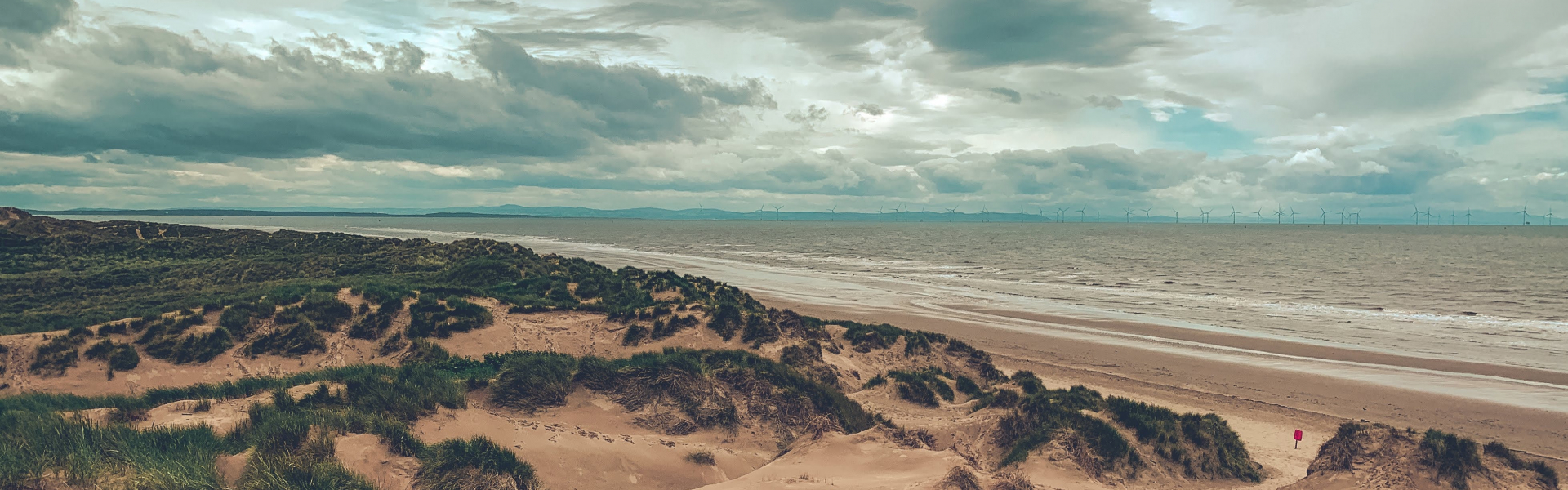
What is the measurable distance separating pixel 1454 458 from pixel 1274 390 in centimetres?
1166

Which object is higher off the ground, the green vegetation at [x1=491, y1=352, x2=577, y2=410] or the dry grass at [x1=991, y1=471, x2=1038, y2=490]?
the green vegetation at [x1=491, y1=352, x2=577, y2=410]

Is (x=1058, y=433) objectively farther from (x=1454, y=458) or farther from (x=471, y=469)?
(x=471, y=469)

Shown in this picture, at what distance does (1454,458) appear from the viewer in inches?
Answer: 423

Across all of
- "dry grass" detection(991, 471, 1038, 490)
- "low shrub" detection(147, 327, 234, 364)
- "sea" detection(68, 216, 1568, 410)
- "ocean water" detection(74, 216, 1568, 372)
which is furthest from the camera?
"ocean water" detection(74, 216, 1568, 372)

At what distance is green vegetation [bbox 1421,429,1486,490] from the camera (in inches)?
416

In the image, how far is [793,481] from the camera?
10047 mm

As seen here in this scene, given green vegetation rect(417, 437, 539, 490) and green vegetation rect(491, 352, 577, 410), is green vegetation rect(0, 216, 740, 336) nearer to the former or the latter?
green vegetation rect(491, 352, 577, 410)

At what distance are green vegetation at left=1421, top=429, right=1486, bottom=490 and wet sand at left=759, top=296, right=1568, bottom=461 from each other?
16.7 feet

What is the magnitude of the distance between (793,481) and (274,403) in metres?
7.81

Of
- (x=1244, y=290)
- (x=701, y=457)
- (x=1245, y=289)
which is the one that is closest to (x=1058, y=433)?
(x=701, y=457)

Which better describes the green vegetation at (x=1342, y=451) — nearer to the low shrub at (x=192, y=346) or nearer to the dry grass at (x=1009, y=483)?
the dry grass at (x=1009, y=483)

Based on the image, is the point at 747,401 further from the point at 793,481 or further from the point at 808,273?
the point at 808,273

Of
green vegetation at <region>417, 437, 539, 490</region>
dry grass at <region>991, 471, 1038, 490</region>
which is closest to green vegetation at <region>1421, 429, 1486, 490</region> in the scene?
dry grass at <region>991, 471, 1038, 490</region>

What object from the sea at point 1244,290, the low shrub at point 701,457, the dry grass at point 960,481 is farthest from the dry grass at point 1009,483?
the sea at point 1244,290
